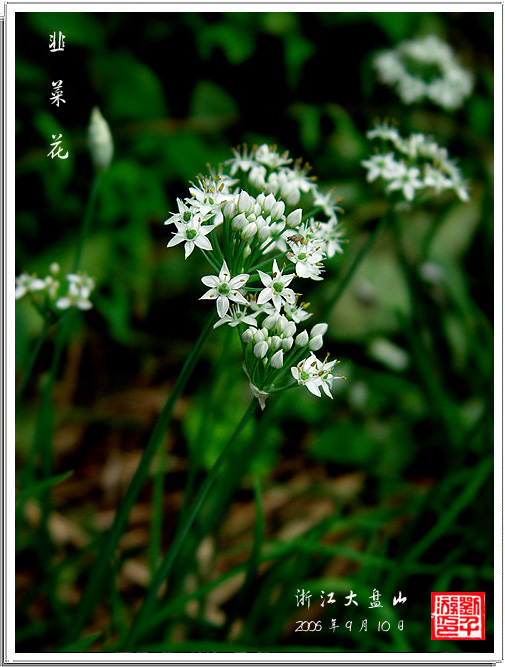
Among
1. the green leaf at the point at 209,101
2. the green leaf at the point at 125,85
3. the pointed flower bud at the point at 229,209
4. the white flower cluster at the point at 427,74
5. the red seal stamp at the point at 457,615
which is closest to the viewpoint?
the pointed flower bud at the point at 229,209

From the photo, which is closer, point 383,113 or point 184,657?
point 184,657

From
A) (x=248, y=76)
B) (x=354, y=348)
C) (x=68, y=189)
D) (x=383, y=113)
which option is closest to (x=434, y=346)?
→ (x=354, y=348)

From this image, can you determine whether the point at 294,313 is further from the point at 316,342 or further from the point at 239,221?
the point at 239,221

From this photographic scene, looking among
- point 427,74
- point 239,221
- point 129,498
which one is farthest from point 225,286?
point 427,74

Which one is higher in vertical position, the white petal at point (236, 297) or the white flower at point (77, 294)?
the white flower at point (77, 294)

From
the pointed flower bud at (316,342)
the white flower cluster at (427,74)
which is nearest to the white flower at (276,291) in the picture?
the pointed flower bud at (316,342)

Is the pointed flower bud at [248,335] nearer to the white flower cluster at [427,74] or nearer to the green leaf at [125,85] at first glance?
the white flower cluster at [427,74]

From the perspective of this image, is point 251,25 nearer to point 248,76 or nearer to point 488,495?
point 248,76
